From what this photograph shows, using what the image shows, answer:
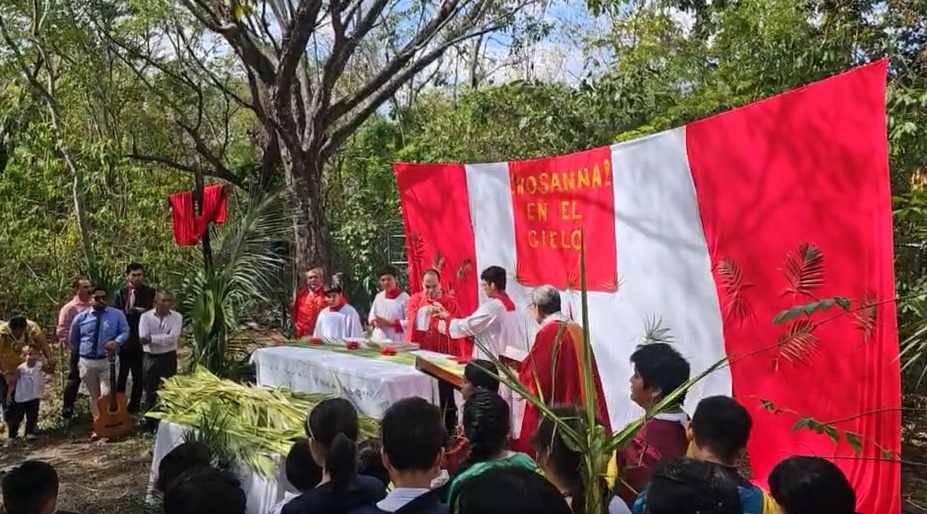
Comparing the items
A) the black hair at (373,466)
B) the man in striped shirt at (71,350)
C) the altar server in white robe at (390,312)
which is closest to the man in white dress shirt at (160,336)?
the man in striped shirt at (71,350)

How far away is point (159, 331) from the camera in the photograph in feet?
25.2

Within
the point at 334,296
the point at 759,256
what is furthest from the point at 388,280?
the point at 759,256

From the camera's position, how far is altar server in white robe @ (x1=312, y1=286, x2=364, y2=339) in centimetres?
746

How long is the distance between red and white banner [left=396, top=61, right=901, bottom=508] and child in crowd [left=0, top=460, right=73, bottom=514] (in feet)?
8.38

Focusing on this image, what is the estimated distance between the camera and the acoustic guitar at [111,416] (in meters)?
7.51

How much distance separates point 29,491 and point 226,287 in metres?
5.32

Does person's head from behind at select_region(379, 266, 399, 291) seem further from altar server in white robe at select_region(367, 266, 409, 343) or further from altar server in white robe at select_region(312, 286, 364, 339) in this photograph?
altar server in white robe at select_region(312, 286, 364, 339)

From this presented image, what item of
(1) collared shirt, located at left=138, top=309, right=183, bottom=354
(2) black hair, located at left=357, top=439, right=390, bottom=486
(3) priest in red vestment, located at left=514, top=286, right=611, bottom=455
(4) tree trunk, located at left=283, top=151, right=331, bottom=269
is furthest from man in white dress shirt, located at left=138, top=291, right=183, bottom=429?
(2) black hair, located at left=357, top=439, right=390, bottom=486

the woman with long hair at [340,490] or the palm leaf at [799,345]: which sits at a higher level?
the palm leaf at [799,345]

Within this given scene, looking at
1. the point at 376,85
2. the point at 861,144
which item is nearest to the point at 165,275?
the point at 376,85

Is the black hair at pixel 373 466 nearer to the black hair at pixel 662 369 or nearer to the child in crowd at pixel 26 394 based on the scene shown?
the black hair at pixel 662 369

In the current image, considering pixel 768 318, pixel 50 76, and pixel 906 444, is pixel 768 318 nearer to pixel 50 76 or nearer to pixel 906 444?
pixel 906 444

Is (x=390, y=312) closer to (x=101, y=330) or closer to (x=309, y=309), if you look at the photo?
(x=309, y=309)

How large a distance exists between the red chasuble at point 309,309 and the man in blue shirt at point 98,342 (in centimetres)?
154
